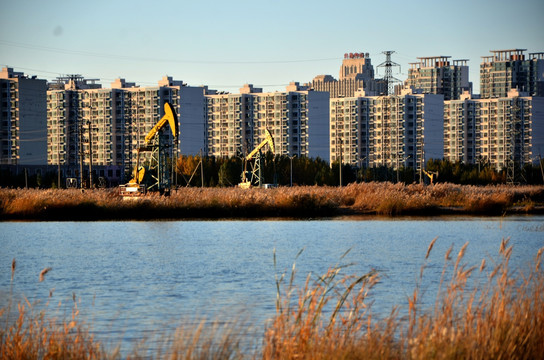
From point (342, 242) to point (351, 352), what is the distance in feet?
85.0

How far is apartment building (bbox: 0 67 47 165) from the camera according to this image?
6417 inches

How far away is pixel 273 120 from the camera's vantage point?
620ft

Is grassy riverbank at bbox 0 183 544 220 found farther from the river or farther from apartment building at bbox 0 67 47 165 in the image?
apartment building at bbox 0 67 47 165

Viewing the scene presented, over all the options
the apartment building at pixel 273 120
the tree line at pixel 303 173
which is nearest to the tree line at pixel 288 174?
the tree line at pixel 303 173

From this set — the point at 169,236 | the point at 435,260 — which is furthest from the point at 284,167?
the point at 435,260

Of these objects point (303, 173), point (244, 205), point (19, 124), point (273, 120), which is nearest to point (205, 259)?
point (244, 205)

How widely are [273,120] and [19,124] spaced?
52459 mm

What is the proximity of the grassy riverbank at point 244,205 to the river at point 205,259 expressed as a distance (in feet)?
13.4

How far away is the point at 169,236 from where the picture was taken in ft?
132

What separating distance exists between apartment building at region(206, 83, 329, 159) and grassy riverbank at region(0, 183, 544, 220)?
12130 centimetres

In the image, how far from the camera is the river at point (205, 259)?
17969mm

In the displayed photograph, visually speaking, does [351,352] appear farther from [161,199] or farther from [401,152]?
[401,152]

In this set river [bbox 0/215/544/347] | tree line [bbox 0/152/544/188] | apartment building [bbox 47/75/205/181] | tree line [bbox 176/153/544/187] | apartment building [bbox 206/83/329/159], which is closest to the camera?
river [bbox 0/215/544/347]

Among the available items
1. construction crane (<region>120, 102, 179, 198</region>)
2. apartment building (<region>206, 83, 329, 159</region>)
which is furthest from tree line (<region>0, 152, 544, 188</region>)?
construction crane (<region>120, 102, 179, 198</region>)
